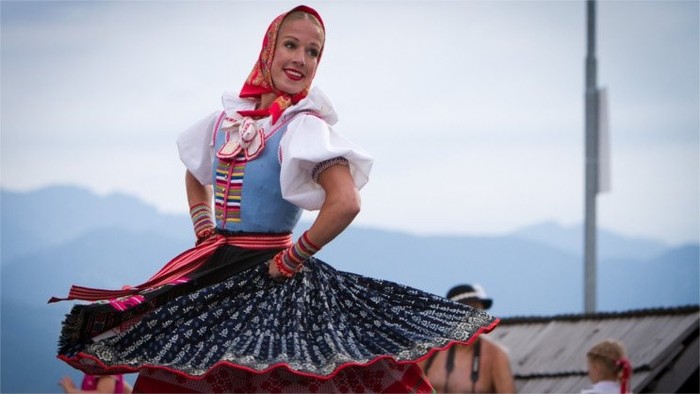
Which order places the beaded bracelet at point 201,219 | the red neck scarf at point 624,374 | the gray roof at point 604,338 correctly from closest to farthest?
the beaded bracelet at point 201,219
the red neck scarf at point 624,374
the gray roof at point 604,338

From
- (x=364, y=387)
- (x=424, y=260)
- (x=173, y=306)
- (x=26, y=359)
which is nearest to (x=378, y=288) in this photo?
(x=364, y=387)

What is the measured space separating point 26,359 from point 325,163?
3.03 meters

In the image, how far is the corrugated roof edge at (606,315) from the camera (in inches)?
272

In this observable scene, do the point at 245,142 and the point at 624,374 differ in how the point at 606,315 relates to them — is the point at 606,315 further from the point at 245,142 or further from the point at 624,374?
the point at 245,142

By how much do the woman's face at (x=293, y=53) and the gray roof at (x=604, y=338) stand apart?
10.2 ft

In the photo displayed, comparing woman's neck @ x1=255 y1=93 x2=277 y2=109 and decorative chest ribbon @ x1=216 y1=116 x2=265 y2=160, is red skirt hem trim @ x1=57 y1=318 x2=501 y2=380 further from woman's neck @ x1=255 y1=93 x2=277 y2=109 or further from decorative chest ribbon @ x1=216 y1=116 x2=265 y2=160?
woman's neck @ x1=255 y1=93 x2=277 y2=109

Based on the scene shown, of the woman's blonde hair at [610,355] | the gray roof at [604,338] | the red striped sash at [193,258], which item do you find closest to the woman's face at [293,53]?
the red striped sash at [193,258]

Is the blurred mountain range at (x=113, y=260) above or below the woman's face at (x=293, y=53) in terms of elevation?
below

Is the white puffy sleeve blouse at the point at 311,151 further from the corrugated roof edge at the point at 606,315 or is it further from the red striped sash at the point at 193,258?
the corrugated roof edge at the point at 606,315

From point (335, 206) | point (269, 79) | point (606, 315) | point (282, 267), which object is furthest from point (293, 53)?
point (606, 315)

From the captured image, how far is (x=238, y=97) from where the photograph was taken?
13.1 ft

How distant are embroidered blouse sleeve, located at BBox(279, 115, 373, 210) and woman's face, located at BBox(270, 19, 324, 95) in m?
0.16

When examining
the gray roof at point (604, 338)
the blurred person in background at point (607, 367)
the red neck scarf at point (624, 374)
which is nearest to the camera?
the red neck scarf at point (624, 374)

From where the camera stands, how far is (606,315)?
719cm
